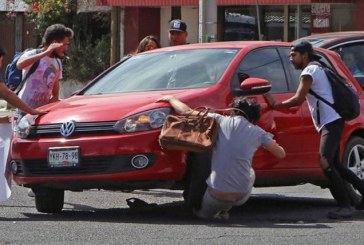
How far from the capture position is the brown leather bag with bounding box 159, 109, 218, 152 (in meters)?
9.13

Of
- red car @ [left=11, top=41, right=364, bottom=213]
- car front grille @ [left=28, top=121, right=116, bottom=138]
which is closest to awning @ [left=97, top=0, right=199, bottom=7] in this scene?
red car @ [left=11, top=41, right=364, bottom=213]

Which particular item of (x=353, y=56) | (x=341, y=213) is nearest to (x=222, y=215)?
(x=341, y=213)

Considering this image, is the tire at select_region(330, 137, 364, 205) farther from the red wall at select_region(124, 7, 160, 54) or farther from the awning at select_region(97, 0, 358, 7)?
the red wall at select_region(124, 7, 160, 54)

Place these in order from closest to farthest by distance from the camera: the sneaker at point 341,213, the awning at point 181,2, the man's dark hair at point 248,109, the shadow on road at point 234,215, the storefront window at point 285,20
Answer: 1. the man's dark hair at point 248,109
2. the shadow on road at point 234,215
3. the sneaker at point 341,213
4. the awning at point 181,2
5. the storefront window at point 285,20

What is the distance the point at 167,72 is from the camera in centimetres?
1043

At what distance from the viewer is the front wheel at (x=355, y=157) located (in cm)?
1072

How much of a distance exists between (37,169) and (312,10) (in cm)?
1454

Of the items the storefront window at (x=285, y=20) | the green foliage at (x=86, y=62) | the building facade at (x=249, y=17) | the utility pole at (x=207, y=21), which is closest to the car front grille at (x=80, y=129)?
the utility pole at (x=207, y=21)

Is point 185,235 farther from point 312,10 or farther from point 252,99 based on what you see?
point 312,10

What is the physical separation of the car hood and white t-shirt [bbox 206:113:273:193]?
22.4 inches

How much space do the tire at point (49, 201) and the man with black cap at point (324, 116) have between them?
213 centimetres

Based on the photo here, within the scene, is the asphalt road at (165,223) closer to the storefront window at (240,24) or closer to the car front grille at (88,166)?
the car front grille at (88,166)

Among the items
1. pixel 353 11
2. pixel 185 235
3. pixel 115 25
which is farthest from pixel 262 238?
pixel 115 25

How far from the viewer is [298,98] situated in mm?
9867
